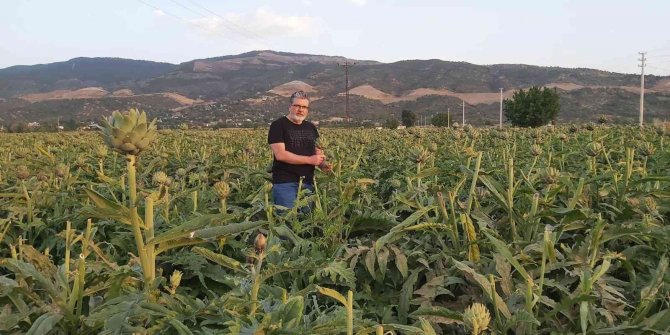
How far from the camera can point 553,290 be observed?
2.20 meters

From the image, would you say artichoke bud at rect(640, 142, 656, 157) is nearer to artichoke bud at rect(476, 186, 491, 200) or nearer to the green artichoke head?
artichoke bud at rect(476, 186, 491, 200)

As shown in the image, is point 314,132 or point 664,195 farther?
point 314,132

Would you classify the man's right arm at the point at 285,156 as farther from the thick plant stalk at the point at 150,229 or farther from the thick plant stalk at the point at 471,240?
the thick plant stalk at the point at 150,229

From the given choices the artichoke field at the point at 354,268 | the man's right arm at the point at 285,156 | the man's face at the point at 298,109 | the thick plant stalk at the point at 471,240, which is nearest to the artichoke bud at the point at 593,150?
the artichoke field at the point at 354,268

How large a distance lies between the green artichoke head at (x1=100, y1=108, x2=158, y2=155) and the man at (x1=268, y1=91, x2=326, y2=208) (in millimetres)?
3010

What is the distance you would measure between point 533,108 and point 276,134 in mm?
53125

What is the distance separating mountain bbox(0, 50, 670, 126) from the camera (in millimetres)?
80750

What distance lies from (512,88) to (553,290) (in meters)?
114

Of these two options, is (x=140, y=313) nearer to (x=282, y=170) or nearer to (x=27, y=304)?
(x=27, y=304)

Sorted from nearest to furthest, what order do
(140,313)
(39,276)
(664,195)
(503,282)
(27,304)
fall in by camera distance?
(140,313) < (39,276) < (27,304) < (503,282) < (664,195)

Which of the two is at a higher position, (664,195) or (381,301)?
(664,195)

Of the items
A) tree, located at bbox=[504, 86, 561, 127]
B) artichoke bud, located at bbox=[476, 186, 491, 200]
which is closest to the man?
artichoke bud, located at bbox=[476, 186, 491, 200]

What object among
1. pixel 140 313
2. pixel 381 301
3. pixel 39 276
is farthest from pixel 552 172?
pixel 39 276

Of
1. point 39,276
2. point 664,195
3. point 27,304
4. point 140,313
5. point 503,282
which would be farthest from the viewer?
point 664,195
